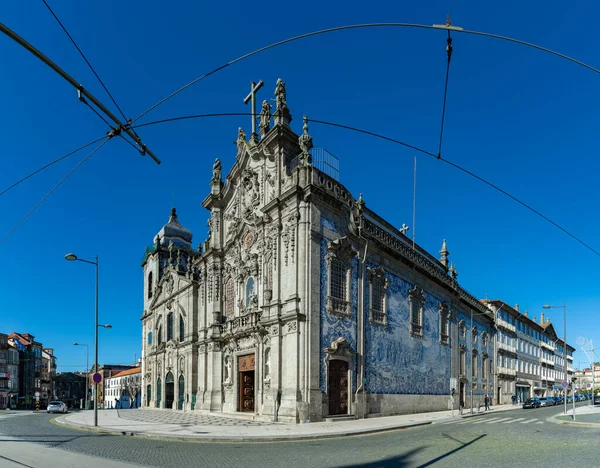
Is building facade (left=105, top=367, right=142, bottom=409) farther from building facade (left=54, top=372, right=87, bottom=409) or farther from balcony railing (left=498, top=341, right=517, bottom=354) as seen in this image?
balcony railing (left=498, top=341, right=517, bottom=354)

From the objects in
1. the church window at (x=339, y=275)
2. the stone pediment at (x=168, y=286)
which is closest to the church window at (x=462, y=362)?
the church window at (x=339, y=275)

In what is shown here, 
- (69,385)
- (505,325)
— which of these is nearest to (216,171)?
(505,325)

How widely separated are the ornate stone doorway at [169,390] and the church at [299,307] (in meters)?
0.11

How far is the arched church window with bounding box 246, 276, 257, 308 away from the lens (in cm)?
3072

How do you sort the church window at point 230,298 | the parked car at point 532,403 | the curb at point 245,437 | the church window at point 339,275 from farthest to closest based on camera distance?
the parked car at point 532,403 < the church window at point 230,298 < the church window at point 339,275 < the curb at point 245,437

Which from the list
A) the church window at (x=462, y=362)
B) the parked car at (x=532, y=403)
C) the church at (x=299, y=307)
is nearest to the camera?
the church at (x=299, y=307)

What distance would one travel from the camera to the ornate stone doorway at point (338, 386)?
26344 mm

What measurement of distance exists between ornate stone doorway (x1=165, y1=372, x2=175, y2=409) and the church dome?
1657 cm

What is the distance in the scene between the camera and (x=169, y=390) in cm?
4512

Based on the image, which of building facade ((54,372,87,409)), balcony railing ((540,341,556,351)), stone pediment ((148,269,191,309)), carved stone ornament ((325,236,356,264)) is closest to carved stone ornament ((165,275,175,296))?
stone pediment ((148,269,191,309))

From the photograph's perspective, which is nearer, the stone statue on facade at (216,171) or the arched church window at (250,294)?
the arched church window at (250,294)

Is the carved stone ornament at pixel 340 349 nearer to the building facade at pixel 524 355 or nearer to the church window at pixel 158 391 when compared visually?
the church window at pixel 158 391

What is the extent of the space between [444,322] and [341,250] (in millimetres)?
18545

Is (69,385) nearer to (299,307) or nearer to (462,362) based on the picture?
(462,362)
